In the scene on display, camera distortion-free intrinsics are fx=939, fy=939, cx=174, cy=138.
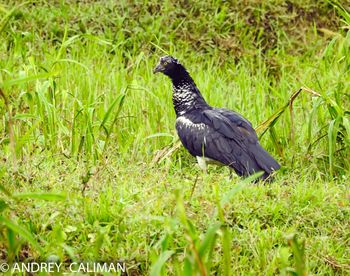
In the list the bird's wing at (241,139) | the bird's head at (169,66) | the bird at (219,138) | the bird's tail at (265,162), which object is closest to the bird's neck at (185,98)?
the bird at (219,138)

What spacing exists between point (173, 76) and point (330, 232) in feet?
7.84

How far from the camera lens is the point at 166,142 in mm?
7445

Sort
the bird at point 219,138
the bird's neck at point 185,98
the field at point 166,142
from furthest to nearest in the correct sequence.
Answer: the bird's neck at point 185,98 → the bird at point 219,138 → the field at point 166,142

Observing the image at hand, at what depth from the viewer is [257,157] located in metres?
6.56

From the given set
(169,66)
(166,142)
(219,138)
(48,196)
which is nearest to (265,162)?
(219,138)

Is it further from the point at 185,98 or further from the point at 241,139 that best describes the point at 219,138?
the point at 185,98

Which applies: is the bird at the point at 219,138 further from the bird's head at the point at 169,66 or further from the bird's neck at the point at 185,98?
the bird's head at the point at 169,66

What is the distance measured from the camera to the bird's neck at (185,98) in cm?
724

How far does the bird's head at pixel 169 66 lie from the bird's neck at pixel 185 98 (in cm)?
10

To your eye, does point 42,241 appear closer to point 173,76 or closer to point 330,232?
point 330,232

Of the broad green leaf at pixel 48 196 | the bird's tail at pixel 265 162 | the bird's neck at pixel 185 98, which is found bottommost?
the bird's tail at pixel 265 162

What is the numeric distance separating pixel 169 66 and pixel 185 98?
14.1 inches

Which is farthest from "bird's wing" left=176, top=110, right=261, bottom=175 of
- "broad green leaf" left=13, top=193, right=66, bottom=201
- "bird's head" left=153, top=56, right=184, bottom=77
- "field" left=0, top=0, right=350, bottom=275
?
"broad green leaf" left=13, top=193, right=66, bottom=201

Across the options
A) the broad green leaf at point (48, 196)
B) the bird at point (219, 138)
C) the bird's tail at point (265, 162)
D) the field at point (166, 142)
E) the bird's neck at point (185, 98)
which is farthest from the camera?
the bird's neck at point (185, 98)
